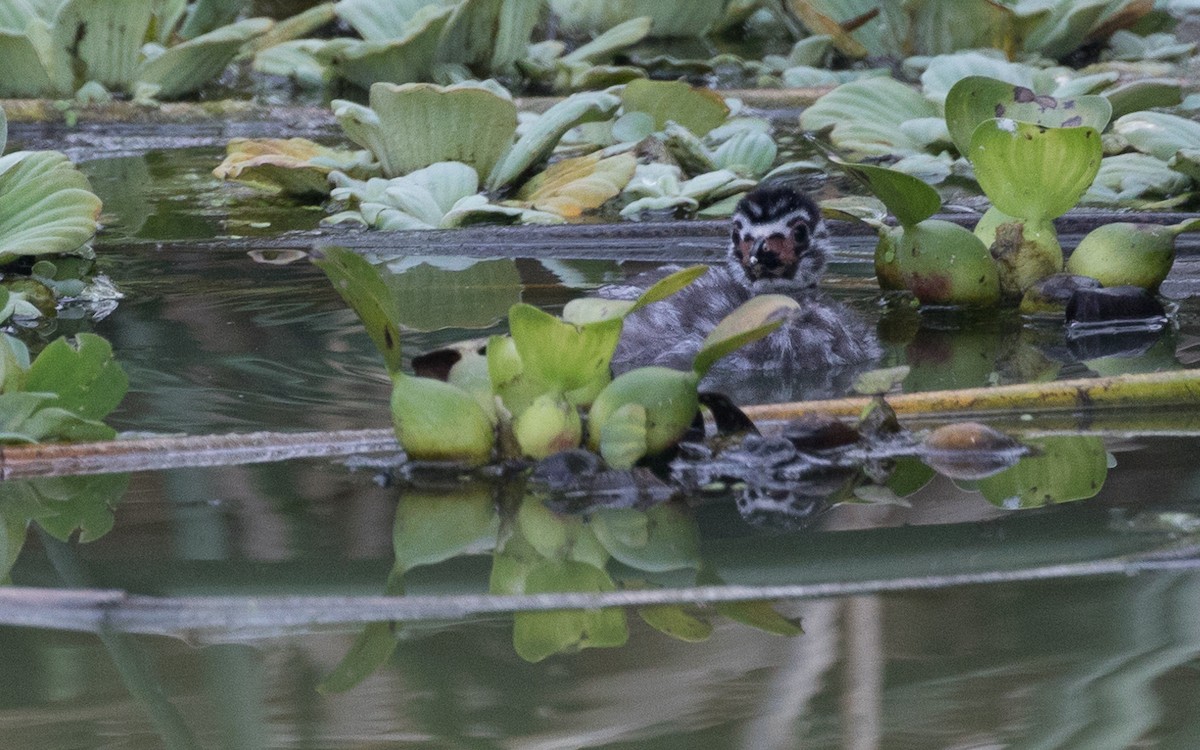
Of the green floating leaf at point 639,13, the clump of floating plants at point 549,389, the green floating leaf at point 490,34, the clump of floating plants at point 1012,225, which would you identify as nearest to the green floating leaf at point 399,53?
the green floating leaf at point 490,34

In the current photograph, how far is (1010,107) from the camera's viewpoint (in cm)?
404

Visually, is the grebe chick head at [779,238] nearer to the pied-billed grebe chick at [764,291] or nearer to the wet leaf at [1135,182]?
the pied-billed grebe chick at [764,291]

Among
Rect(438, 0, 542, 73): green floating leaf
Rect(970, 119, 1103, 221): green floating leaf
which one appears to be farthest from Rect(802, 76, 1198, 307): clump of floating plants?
Rect(438, 0, 542, 73): green floating leaf

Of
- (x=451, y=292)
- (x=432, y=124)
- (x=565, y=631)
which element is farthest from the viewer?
(x=432, y=124)

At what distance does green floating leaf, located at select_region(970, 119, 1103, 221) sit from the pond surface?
3.26ft

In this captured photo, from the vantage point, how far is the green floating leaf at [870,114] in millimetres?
5648

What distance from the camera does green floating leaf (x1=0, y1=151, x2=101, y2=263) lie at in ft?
12.3

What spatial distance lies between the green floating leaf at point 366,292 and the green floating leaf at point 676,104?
3481mm

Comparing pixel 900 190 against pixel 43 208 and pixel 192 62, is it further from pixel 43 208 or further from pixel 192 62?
pixel 192 62

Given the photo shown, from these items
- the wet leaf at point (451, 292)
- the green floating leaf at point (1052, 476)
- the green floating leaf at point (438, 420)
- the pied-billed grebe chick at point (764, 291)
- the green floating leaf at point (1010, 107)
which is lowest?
the wet leaf at point (451, 292)

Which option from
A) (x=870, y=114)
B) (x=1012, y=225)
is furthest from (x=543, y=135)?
(x=1012, y=225)

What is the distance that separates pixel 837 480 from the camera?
7.88 ft

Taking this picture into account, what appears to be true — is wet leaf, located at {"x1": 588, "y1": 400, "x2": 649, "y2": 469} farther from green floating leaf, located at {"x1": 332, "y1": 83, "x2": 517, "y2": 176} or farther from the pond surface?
green floating leaf, located at {"x1": 332, "y1": 83, "x2": 517, "y2": 176}

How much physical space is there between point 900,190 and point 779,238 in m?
0.36
